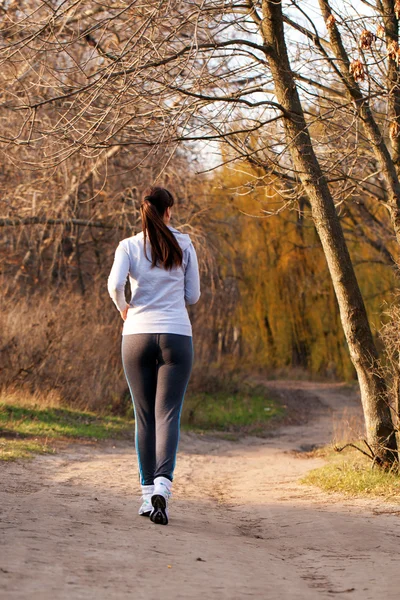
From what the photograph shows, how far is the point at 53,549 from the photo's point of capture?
4.62m

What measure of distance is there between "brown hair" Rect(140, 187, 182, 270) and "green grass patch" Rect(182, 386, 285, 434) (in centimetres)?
1142

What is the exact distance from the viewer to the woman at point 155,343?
232 inches

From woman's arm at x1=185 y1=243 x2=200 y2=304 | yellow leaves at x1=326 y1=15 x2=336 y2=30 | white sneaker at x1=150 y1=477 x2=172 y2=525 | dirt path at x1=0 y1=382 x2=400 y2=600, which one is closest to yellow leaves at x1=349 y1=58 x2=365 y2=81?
yellow leaves at x1=326 y1=15 x2=336 y2=30

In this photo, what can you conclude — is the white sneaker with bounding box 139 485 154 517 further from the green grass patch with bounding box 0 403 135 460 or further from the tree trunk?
the green grass patch with bounding box 0 403 135 460

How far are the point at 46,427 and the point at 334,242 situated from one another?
19.6 feet

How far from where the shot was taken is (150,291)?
5980mm

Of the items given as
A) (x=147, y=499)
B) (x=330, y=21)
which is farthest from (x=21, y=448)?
(x=330, y=21)

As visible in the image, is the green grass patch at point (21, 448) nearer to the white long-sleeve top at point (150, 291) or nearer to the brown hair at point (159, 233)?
the white long-sleeve top at point (150, 291)

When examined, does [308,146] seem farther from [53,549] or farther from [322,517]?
[53,549]

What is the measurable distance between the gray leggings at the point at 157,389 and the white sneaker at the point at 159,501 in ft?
0.23

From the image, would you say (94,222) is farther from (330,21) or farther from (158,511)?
(158,511)

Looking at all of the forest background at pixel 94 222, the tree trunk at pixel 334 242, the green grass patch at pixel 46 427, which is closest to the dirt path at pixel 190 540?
the green grass patch at pixel 46 427

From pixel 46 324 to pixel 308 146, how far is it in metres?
9.08

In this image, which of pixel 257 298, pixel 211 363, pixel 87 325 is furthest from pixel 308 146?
pixel 257 298
